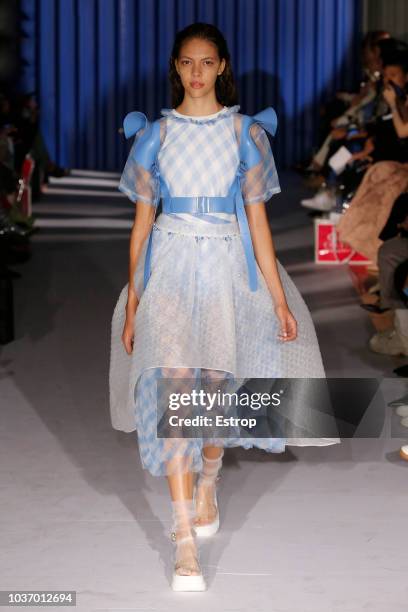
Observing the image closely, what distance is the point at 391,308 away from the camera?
5.39m

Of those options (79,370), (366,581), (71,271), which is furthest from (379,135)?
(366,581)

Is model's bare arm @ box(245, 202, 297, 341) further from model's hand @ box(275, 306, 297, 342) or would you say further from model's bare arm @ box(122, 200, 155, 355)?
model's bare arm @ box(122, 200, 155, 355)

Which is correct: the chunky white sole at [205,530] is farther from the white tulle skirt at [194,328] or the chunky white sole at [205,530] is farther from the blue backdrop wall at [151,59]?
the blue backdrop wall at [151,59]

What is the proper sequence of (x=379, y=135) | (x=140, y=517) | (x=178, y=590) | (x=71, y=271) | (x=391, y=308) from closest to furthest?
(x=178, y=590), (x=140, y=517), (x=391, y=308), (x=379, y=135), (x=71, y=271)

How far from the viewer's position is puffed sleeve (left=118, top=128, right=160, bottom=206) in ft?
10.3

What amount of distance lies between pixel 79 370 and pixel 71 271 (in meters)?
2.46

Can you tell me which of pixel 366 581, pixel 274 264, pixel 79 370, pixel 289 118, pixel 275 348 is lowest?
pixel 289 118

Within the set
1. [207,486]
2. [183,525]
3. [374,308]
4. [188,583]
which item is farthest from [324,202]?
[188,583]

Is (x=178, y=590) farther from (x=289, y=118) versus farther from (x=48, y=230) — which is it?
(x=289, y=118)

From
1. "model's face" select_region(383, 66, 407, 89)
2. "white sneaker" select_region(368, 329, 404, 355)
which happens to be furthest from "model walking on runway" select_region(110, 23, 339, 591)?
"model's face" select_region(383, 66, 407, 89)

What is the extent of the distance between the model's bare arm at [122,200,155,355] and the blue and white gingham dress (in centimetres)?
2

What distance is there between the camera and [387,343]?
5223 millimetres

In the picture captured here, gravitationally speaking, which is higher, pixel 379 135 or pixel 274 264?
pixel 274 264

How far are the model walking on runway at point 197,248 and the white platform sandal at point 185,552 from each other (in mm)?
58
